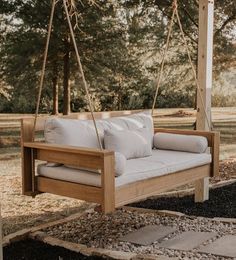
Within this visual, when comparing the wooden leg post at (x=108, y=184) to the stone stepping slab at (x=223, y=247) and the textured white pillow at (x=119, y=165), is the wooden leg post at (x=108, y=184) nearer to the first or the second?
the textured white pillow at (x=119, y=165)

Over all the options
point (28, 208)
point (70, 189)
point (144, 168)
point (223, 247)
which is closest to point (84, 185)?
point (70, 189)

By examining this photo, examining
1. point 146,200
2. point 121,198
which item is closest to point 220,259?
point 121,198

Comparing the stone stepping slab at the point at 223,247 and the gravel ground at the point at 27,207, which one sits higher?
the stone stepping slab at the point at 223,247

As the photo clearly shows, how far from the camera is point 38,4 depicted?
11.4 m

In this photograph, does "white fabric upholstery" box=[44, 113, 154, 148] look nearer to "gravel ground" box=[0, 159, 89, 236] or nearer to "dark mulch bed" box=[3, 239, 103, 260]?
"dark mulch bed" box=[3, 239, 103, 260]

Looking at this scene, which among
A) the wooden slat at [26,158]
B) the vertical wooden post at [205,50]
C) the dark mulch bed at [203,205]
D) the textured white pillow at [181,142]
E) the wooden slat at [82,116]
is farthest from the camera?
the vertical wooden post at [205,50]

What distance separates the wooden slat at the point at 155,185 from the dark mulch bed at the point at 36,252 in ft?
1.60

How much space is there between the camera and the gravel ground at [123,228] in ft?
11.0

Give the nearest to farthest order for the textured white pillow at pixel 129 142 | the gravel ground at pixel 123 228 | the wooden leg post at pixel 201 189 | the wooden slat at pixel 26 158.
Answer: the gravel ground at pixel 123 228
the wooden slat at pixel 26 158
the textured white pillow at pixel 129 142
the wooden leg post at pixel 201 189

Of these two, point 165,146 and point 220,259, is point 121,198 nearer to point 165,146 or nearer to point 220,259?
point 220,259

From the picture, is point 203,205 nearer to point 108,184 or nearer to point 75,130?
point 75,130

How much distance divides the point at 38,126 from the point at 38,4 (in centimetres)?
845

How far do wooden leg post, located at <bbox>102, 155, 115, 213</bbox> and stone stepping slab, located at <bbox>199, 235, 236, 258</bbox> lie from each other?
0.81 m

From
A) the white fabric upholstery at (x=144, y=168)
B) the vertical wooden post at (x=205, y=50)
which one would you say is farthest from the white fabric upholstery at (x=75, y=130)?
the vertical wooden post at (x=205, y=50)
